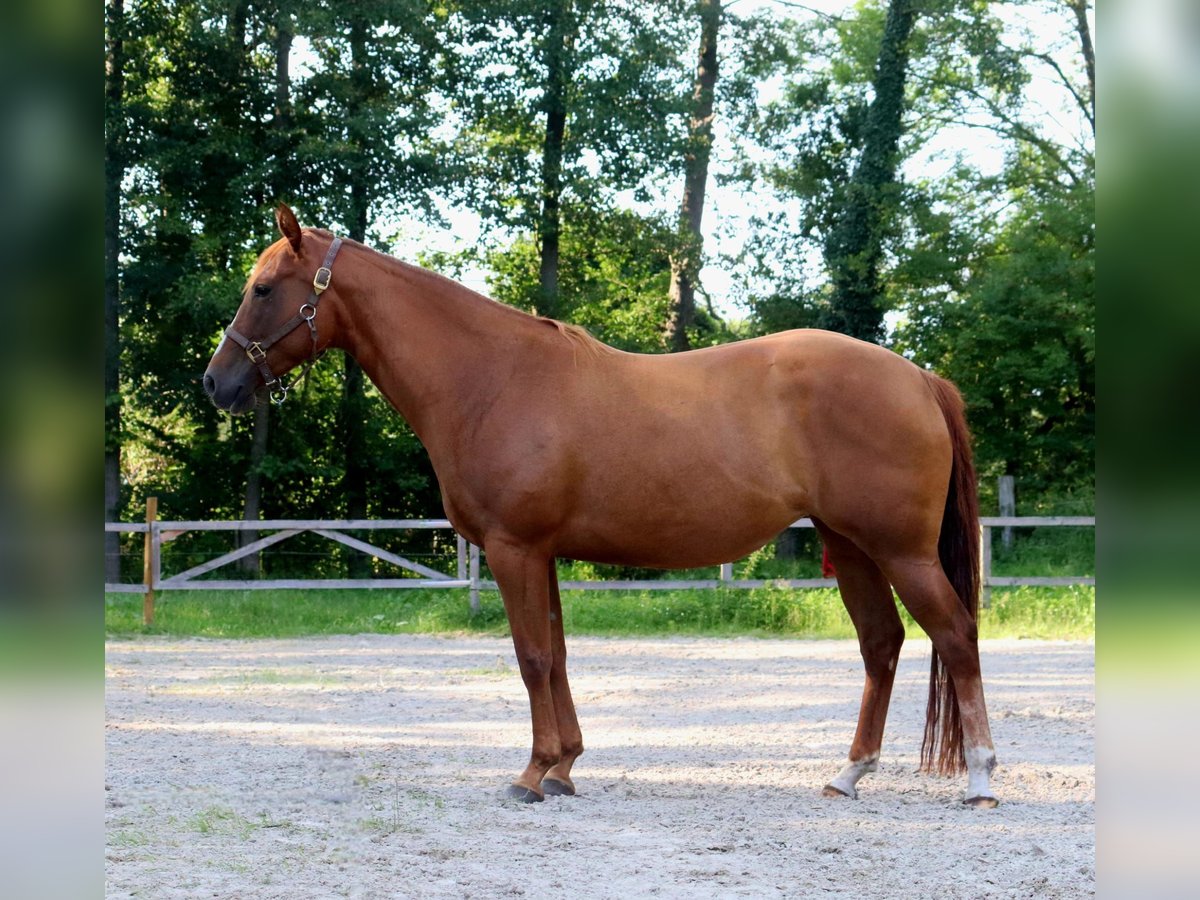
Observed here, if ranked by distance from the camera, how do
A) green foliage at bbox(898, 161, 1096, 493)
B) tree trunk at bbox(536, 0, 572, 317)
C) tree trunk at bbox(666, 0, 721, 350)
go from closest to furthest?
green foliage at bbox(898, 161, 1096, 493) < tree trunk at bbox(536, 0, 572, 317) < tree trunk at bbox(666, 0, 721, 350)

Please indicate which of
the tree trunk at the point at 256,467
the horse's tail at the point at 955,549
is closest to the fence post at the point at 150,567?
the tree trunk at the point at 256,467

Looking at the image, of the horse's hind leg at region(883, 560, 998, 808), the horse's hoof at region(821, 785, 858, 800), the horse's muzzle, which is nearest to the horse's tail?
the horse's hind leg at region(883, 560, 998, 808)

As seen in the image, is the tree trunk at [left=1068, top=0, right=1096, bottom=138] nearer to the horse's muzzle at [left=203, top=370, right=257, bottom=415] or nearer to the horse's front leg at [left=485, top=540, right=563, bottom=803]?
the horse's front leg at [left=485, top=540, right=563, bottom=803]

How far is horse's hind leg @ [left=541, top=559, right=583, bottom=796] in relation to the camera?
4.55 m

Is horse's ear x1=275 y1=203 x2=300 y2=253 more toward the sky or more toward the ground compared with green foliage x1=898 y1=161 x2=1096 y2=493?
more toward the ground

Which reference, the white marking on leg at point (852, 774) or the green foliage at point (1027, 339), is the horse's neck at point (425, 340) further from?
the green foliage at point (1027, 339)

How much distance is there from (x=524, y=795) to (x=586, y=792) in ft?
1.12

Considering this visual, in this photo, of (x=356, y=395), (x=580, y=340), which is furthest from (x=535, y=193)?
(x=580, y=340)

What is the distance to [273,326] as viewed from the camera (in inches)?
175

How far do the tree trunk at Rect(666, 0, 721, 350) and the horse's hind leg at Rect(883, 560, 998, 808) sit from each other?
16.1 meters
